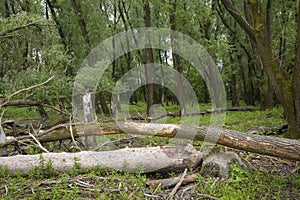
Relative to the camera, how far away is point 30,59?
985 centimetres

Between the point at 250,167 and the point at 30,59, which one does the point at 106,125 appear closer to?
the point at 250,167

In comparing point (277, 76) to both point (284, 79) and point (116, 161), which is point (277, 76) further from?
point (116, 161)

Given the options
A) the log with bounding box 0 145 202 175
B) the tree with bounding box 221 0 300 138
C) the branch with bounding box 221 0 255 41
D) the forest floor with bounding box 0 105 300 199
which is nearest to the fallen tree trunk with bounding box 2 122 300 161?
the forest floor with bounding box 0 105 300 199

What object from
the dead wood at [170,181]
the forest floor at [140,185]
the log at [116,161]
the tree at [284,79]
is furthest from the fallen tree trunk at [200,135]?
the tree at [284,79]

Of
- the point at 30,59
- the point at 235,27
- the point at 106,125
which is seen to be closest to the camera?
the point at 106,125

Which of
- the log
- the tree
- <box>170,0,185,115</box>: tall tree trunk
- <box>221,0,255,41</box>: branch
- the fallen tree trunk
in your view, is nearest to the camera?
the fallen tree trunk

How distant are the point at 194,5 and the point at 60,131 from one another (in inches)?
363

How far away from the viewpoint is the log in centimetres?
499

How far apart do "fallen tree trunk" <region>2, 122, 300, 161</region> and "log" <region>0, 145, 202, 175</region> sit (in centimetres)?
64

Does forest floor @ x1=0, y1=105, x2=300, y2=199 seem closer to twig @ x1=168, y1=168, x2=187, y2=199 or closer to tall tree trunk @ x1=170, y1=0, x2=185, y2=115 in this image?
twig @ x1=168, y1=168, x2=187, y2=199

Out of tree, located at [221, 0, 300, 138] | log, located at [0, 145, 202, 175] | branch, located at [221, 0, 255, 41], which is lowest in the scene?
log, located at [0, 145, 202, 175]

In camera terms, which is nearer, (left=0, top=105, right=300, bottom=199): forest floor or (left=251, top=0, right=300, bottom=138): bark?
(left=0, top=105, right=300, bottom=199): forest floor

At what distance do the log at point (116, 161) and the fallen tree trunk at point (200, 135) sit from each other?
643mm

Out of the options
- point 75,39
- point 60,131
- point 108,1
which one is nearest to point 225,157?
point 60,131
